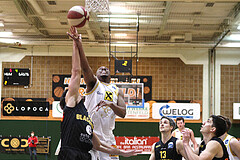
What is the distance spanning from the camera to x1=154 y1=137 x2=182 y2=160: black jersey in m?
4.33

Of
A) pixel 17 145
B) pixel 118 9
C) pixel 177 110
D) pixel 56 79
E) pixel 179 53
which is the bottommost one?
pixel 17 145

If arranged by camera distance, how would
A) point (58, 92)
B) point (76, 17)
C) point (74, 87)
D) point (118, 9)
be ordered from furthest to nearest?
point (58, 92)
point (118, 9)
point (76, 17)
point (74, 87)

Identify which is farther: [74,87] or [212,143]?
[212,143]

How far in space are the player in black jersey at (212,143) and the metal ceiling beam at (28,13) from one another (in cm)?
666

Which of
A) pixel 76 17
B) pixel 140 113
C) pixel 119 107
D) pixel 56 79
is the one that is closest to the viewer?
pixel 76 17

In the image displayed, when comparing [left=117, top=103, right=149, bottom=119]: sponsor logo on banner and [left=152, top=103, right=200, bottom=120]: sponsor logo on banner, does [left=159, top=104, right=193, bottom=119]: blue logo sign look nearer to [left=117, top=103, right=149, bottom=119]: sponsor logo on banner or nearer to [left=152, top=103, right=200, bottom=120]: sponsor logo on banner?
[left=152, top=103, right=200, bottom=120]: sponsor logo on banner

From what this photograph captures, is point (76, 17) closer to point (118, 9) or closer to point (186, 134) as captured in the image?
point (186, 134)

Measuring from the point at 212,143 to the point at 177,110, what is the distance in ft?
25.7

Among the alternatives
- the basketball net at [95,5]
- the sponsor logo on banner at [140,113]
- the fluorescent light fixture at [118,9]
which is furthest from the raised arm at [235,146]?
the sponsor logo on banner at [140,113]

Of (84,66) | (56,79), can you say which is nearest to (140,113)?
(56,79)

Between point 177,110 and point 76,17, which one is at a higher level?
point 76,17

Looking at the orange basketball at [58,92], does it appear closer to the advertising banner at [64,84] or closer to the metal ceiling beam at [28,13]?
the advertising banner at [64,84]

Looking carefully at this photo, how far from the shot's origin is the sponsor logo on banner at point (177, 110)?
1135cm

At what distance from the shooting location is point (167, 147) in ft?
14.5
